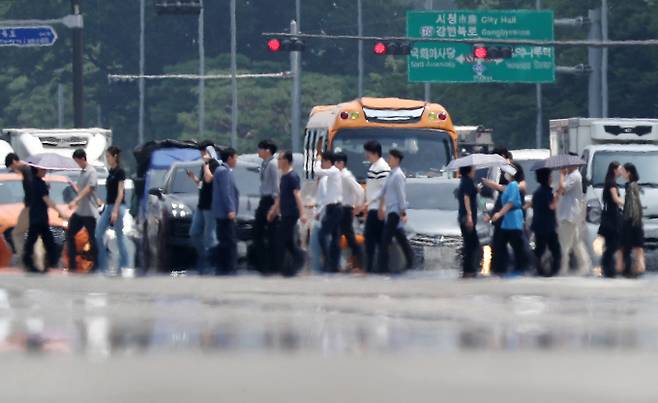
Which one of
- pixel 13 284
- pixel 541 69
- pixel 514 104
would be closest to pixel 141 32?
pixel 514 104

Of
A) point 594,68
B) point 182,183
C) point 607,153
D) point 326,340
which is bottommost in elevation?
point 326,340

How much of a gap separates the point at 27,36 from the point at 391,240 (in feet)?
74.8

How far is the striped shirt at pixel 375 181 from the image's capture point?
23875 millimetres

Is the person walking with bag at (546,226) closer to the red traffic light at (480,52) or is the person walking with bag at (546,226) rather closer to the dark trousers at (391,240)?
the dark trousers at (391,240)

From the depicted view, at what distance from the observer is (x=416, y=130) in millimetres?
30422

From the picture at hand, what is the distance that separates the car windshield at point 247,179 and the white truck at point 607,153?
4030mm

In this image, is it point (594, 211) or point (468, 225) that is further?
point (594, 211)

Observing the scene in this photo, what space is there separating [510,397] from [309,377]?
1.41m

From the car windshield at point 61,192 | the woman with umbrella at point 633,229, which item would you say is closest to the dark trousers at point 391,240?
the woman with umbrella at point 633,229

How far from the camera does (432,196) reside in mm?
26094

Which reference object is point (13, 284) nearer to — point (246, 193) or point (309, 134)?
point (246, 193)

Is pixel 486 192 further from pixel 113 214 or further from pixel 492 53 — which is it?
pixel 492 53

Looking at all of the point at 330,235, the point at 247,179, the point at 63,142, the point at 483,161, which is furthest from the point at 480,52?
the point at 330,235

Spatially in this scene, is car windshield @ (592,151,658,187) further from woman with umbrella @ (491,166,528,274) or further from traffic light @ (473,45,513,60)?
traffic light @ (473,45,513,60)
